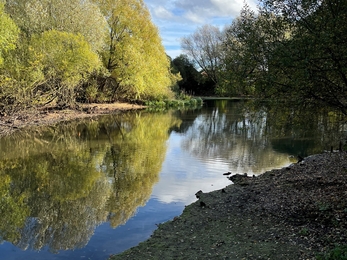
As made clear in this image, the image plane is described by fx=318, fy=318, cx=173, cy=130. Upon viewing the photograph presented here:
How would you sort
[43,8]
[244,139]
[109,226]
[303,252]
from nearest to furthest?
[303,252]
[109,226]
[244,139]
[43,8]

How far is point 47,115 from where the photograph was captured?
2870 cm

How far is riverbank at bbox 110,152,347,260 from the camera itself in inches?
215

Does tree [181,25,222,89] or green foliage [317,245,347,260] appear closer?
green foliage [317,245,347,260]

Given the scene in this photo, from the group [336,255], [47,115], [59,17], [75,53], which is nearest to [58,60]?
[75,53]

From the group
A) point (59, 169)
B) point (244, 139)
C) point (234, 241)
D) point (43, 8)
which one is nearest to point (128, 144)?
point (59, 169)

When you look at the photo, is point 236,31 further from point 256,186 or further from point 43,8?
point 43,8

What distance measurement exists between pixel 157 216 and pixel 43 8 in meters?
28.7

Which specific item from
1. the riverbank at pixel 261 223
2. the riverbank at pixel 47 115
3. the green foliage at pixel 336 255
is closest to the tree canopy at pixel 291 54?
the riverbank at pixel 261 223

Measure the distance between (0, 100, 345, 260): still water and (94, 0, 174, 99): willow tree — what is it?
17.1 metres

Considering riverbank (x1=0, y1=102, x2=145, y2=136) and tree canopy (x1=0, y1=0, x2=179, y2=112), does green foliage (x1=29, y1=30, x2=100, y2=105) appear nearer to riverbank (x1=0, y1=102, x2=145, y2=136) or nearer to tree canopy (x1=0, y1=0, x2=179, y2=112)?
tree canopy (x1=0, y1=0, x2=179, y2=112)

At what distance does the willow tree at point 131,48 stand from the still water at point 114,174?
Result: 1707cm

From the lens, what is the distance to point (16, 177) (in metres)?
11.7

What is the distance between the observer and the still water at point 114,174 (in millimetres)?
7387

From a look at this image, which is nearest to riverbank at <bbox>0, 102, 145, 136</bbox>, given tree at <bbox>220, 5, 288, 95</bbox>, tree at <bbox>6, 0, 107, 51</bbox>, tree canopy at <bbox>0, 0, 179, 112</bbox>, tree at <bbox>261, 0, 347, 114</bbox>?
tree canopy at <bbox>0, 0, 179, 112</bbox>
